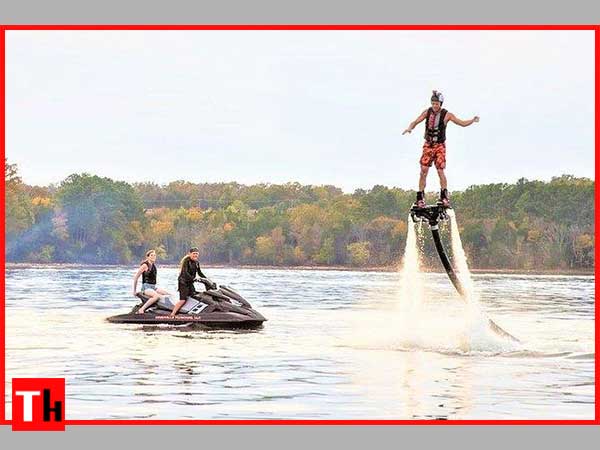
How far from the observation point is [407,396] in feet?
69.2

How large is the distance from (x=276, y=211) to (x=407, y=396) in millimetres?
24947

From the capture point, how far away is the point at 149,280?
29.2 meters

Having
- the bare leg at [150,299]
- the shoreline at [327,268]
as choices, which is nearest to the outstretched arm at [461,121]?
the bare leg at [150,299]

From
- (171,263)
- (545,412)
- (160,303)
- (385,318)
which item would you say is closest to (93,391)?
(545,412)

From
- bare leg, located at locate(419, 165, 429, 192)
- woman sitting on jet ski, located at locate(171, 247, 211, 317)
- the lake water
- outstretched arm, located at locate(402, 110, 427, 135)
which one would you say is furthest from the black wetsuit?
outstretched arm, located at locate(402, 110, 427, 135)

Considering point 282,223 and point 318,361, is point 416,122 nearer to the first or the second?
point 318,361

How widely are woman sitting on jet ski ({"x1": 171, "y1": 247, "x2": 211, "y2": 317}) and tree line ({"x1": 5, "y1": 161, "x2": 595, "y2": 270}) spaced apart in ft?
34.8

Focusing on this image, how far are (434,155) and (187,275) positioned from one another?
24.3 ft

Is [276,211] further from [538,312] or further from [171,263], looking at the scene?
[538,312]

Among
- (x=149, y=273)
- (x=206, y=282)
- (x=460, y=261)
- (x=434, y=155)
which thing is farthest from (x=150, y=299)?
(x=434, y=155)

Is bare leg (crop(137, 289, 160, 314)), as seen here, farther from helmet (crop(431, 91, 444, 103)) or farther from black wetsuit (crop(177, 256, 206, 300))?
helmet (crop(431, 91, 444, 103))

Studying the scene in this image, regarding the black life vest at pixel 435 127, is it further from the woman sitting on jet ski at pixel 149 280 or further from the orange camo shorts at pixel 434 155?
the woman sitting on jet ski at pixel 149 280

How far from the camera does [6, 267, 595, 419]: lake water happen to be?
20.3 metres
